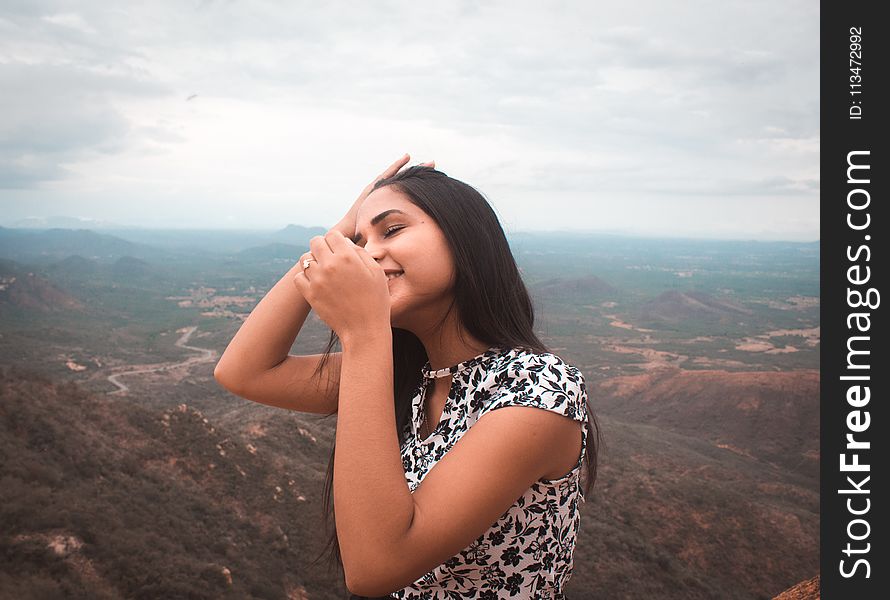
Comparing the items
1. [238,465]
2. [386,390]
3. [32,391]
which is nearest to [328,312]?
[386,390]

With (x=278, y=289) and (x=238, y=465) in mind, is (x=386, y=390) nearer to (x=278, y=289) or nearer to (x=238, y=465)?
(x=278, y=289)

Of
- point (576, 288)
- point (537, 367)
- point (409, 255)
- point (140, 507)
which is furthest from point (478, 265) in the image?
point (576, 288)

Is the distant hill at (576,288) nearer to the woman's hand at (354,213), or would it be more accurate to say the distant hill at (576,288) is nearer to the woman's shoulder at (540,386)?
the woman's hand at (354,213)

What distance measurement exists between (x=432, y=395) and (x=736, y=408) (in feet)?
140

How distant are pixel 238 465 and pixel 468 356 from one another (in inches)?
597

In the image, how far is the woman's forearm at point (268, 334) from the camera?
1717 millimetres

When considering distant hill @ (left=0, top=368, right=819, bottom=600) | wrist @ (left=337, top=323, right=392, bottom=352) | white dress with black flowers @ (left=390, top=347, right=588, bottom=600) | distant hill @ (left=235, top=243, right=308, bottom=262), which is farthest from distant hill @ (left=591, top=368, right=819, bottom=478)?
distant hill @ (left=235, top=243, right=308, bottom=262)

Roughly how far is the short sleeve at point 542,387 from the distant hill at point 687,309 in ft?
305

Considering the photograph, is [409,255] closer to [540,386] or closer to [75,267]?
[540,386]

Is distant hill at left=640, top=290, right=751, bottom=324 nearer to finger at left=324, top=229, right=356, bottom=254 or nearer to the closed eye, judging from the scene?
the closed eye

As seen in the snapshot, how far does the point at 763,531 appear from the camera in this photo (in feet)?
60.3

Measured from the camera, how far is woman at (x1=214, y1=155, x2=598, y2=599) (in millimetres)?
1097

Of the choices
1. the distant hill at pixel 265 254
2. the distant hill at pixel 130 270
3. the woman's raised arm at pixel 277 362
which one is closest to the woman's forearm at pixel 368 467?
the woman's raised arm at pixel 277 362

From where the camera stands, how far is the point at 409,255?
4.54 ft
